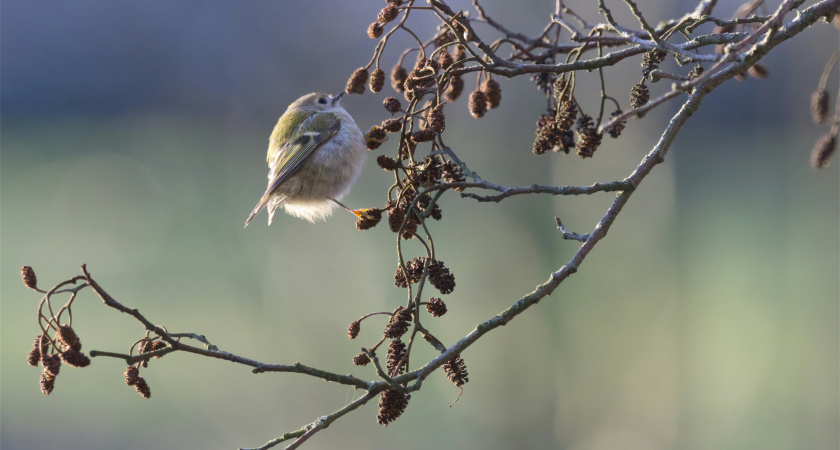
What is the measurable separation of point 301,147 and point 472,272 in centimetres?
392

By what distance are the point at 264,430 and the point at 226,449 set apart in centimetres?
41

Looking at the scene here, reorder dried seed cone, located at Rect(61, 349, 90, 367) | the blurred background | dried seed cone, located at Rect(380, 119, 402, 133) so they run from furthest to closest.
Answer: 1. the blurred background
2. dried seed cone, located at Rect(380, 119, 402, 133)
3. dried seed cone, located at Rect(61, 349, 90, 367)

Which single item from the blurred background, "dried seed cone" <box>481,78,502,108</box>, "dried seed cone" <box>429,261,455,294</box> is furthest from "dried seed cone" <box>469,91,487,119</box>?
the blurred background

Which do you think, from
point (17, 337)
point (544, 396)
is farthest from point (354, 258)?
point (17, 337)

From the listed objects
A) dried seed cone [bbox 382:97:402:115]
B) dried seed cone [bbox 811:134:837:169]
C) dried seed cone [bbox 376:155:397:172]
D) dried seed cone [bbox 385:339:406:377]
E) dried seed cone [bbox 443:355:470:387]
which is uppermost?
dried seed cone [bbox 382:97:402:115]

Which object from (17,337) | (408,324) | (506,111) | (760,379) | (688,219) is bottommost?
(408,324)

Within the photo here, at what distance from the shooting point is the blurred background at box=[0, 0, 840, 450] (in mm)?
4906

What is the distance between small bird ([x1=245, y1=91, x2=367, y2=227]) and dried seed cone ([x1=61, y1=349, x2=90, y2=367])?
0.98 m

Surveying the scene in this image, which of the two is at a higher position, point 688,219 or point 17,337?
point 17,337

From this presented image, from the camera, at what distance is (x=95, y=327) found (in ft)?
17.1

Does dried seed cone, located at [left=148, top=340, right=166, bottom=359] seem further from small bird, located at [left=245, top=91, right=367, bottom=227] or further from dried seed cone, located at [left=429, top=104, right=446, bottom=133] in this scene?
small bird, located at [left=245, top=91, right=367, bottom=227]

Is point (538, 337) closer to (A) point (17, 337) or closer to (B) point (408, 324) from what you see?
(A) point (17, 337)

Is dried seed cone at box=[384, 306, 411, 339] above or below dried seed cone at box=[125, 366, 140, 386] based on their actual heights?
below

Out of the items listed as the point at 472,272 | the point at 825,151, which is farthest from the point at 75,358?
the point at 472,272
